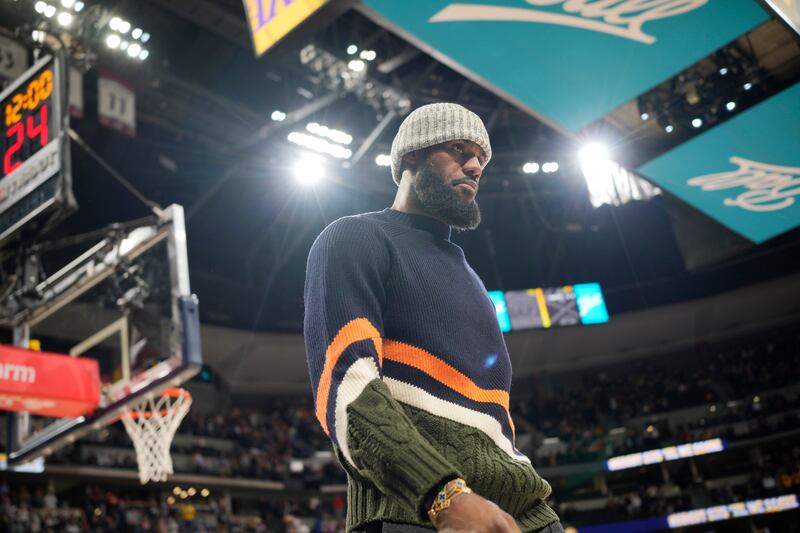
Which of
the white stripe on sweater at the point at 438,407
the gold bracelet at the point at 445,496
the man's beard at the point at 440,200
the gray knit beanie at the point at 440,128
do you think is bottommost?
the gold bracelet at the point at 445,496

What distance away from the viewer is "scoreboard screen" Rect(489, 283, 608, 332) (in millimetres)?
24688

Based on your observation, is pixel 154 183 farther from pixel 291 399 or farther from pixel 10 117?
pixel 10 117

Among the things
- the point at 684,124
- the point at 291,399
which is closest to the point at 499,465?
the point at 684,124

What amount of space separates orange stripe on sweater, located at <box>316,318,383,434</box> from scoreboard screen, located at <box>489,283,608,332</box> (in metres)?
23.1

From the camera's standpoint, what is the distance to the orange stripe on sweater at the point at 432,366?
1.67 m

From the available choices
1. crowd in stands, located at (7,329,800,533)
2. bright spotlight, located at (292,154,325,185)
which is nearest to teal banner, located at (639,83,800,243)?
bright spotlight, located at (292,154,325,185)

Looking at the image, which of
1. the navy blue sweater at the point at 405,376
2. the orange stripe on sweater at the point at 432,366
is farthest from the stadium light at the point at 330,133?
the orange stripe on sweater at the point at 432,366

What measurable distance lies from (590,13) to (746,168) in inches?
146

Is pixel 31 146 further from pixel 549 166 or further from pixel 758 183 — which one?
pixel 549 166

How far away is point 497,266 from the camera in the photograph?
27.9 metres

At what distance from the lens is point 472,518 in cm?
129

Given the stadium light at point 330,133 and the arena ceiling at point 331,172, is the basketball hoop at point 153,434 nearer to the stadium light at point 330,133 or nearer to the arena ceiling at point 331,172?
the arena ceiling at point 331,172

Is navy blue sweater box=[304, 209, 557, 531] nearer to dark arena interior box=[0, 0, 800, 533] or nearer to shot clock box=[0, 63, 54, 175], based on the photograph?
dark arena interior box=[0, 0, 800, 533]

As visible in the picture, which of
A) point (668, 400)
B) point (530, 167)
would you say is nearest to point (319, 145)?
point (530, 167)
